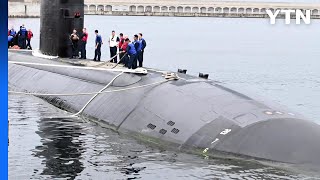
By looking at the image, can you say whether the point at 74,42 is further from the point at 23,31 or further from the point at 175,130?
the point at 175,130

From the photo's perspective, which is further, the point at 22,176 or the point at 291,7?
the point at 291,7

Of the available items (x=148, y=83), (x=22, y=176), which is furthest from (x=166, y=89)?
(x=22, y=176)

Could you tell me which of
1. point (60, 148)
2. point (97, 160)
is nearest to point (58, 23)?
point (60, 148)

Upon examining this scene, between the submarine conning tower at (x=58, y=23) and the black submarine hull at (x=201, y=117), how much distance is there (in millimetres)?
4160

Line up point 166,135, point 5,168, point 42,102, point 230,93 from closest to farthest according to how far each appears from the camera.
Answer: point 5,168
point 166,135
point 230,93
point 42,102

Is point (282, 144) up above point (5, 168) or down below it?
below

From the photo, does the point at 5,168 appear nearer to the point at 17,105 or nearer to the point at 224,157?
the point at 224,157

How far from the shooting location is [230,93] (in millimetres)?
15430

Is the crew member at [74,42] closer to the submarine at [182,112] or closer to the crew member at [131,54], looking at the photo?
the submarine at [182,112]

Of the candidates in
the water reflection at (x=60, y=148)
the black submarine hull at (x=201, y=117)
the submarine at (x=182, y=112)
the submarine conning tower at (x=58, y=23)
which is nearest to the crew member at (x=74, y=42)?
the submarine conning tower at (x=58, y=23)

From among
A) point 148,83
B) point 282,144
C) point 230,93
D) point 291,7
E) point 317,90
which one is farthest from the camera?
point 291,7

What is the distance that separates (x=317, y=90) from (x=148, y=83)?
71.5 ft

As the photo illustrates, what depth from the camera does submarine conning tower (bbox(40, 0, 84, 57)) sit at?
22641 mm

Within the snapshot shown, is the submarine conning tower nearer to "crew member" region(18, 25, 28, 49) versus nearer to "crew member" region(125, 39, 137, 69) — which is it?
"crew member" region(125, 39, 137, 69)
